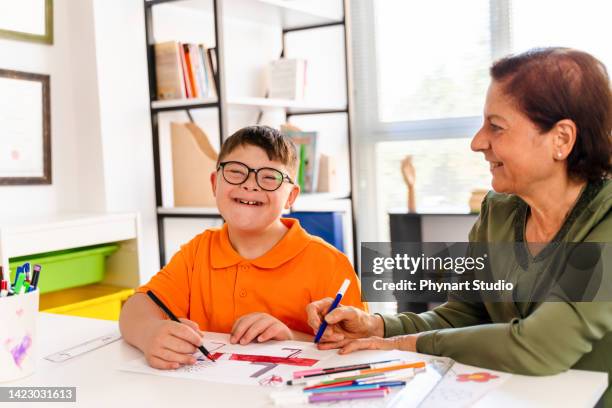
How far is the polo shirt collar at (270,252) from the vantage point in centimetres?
155

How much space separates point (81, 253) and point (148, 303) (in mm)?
1157

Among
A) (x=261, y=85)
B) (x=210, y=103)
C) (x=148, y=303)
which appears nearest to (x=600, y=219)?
(x=148, y=303)

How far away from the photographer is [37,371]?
116 cm

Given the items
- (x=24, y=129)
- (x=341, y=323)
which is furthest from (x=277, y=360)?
(x=24, y=129)

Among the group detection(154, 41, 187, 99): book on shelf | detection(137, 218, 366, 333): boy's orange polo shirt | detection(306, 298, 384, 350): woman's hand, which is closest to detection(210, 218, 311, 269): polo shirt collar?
detection(137, 218, 366, 333): boy's orange polo shirt

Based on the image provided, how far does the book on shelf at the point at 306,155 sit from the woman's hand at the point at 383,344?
228 centimetres

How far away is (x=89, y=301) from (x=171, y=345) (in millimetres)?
1372

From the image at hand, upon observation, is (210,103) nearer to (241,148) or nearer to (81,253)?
(81,253)

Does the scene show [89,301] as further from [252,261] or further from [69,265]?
[252,261]

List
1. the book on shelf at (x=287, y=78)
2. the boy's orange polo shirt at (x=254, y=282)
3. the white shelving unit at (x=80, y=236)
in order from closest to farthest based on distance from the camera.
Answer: the boy's orange polo shirt at (x=254, y=282) < the white shelving unit at (x=80, y=236) < the book on shelf at (x=287, y=78)

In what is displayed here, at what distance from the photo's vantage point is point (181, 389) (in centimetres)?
104

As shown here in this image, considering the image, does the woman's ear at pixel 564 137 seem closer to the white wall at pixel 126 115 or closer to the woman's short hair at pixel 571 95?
the woman's short hair at pixel 571 95

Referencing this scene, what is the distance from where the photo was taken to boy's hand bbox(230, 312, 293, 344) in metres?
1.26

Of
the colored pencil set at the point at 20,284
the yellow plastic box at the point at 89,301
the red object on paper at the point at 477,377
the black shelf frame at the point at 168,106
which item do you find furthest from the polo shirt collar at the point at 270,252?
the black shelf frame at the point at 168,106
